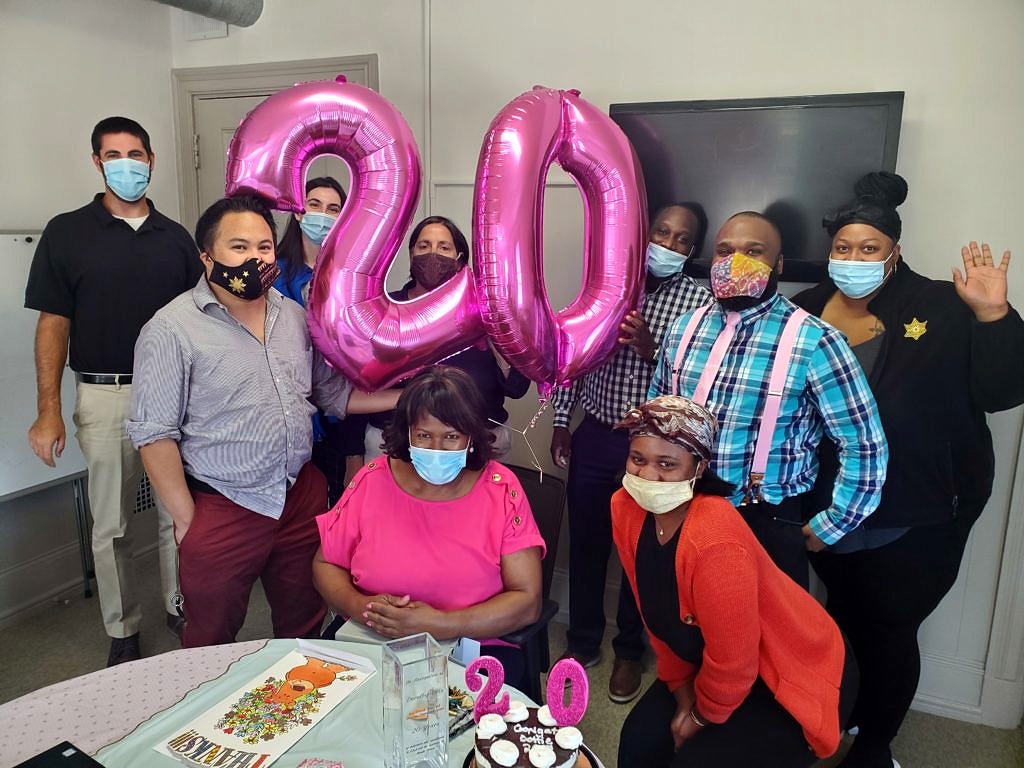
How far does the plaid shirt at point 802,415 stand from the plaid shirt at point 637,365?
392mm

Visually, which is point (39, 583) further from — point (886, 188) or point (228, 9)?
point (886, 188)

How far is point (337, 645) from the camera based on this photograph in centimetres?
143

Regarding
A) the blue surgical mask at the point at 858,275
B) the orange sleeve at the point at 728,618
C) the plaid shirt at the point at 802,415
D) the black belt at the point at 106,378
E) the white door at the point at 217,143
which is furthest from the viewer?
the white door at the point at 217,143

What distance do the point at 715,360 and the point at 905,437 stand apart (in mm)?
558

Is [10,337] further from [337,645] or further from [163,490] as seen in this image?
[337,645]

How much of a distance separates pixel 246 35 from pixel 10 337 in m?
1.56

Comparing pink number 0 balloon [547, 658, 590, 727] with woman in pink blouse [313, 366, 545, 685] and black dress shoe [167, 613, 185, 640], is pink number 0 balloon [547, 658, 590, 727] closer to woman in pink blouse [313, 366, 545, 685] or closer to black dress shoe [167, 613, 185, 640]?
woman in pink blouse [313, 366, 545, 685]

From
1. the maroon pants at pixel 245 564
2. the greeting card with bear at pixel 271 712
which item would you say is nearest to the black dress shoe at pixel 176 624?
the maroon pants at pixel 245 564

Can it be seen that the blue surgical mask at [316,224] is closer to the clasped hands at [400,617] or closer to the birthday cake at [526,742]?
the clasped hands at [400,617]

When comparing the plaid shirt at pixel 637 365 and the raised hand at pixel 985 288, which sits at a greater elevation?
the raised hand at pixel 985 288

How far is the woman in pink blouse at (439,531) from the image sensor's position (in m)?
1.64

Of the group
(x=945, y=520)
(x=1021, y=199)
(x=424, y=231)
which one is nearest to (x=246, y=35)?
(x=424, y=231)

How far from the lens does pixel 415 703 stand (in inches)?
42.1

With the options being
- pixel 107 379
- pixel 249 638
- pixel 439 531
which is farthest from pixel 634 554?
pixel 107 379
